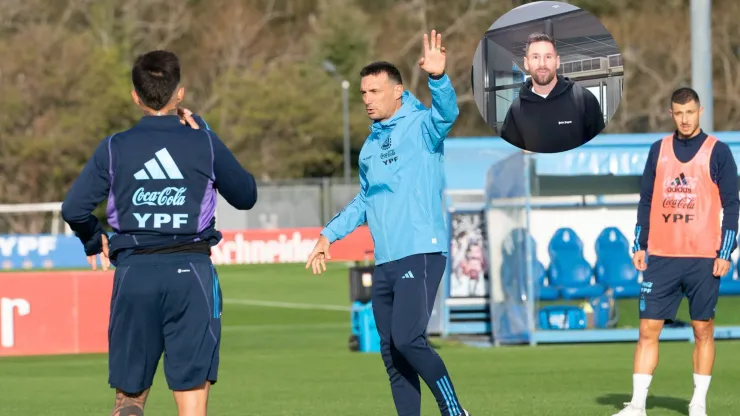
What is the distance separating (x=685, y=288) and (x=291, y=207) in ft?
115

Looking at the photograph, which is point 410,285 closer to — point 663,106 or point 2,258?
point 2,258

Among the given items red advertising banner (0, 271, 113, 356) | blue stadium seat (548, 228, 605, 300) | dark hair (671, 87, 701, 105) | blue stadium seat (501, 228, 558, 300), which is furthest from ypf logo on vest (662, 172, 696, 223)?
red advertising banner (0, 271, 113, 356)

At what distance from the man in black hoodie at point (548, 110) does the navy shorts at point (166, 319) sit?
5.96 ft

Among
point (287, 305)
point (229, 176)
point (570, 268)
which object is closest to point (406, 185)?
point (229, 176)

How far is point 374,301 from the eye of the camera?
7906mm

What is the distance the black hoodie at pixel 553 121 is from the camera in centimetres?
698

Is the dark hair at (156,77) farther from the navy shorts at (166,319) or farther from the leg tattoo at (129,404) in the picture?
the leg tattoo at (129,404)

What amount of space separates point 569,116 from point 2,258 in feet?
91.5

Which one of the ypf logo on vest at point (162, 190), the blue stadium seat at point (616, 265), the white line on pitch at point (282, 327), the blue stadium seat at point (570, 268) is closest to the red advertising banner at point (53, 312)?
the white line on pitch at point (282, 327)

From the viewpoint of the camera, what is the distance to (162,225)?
6086mm

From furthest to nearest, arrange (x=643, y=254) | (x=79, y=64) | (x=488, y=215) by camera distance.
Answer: (x=79, y=64), (x=488, y=215), (x=643, y=254)

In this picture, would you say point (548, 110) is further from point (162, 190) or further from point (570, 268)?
point (570, 268)

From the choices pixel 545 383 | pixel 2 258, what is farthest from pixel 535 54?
pixel 2 258

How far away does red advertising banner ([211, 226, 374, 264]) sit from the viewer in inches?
1198
